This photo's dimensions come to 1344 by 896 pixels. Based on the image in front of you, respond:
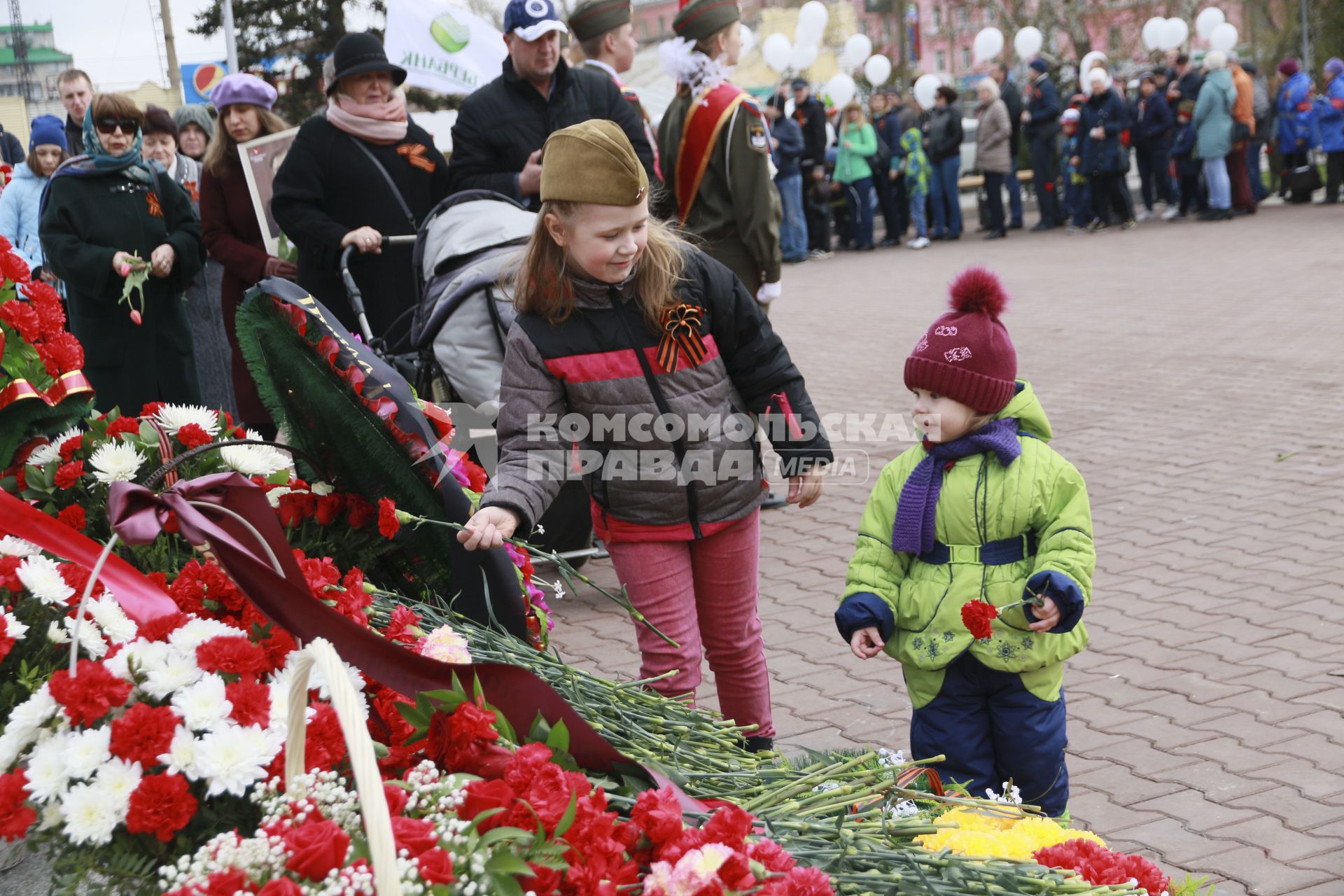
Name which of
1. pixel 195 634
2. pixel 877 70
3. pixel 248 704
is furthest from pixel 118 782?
pixel 877 70

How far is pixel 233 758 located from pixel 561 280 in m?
1.78

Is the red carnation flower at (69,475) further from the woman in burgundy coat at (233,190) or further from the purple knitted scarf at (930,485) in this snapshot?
the woman in burgundy coat at (233,190)

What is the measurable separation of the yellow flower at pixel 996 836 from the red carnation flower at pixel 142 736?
1114 mm

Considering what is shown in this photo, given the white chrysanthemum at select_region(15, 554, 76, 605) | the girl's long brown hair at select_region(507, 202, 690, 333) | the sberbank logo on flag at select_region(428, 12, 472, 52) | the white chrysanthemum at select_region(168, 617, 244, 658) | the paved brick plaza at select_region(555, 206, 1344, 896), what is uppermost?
the sberbank logo on flag at select_region(428, 12, 472, 52)

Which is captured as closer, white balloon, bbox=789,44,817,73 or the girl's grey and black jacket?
the girl's grey and black jacket

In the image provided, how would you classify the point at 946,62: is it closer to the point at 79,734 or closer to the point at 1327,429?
the point at 1327,429

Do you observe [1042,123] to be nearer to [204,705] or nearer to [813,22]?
[813,22]

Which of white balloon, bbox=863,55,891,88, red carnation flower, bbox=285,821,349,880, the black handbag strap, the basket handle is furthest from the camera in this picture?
white balloon, bbox=863,55,891,88

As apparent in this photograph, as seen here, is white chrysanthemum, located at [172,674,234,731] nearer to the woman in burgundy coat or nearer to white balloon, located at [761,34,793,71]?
the woman in burgundy coat

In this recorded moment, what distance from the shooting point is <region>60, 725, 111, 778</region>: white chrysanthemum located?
1597 mm

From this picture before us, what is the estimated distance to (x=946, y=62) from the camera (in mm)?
60156

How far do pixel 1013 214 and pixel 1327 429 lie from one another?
12844 millimetres

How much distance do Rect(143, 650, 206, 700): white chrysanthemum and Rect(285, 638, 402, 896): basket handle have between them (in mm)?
169

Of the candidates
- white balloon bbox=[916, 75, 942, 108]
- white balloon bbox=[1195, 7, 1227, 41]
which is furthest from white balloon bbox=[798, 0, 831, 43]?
white balloon bbox=[1195, 7, 1227, 41]
